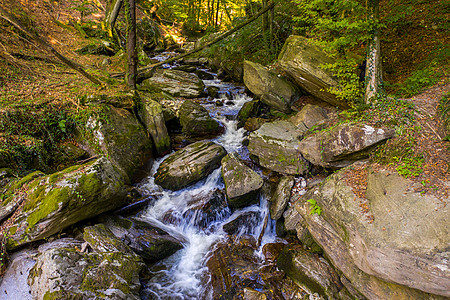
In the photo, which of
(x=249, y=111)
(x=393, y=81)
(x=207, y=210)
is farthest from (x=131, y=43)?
(x=393, y=81)

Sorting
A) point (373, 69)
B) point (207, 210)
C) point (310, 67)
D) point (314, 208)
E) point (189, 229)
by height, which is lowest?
point (189, 229)

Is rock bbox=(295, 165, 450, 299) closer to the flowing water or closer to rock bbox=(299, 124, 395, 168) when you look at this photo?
rock bbox=(299, 124, 395, 168)

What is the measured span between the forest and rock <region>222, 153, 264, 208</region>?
0.04m

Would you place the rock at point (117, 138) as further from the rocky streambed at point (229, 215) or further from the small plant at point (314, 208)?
the small plant at point (314, 208)

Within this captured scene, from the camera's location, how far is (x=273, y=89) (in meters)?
9.09

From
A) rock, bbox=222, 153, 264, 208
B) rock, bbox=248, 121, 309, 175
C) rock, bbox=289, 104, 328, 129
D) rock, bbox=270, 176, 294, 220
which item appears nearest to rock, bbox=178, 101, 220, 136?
rock, bbox=248, 121, 309, 175

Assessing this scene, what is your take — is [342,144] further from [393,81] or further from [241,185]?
[393,81]

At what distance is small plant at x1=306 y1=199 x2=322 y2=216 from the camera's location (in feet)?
15.1

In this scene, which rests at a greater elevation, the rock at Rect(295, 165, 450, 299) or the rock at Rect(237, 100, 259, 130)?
the rock at Rect(237, 100, 259, 130)

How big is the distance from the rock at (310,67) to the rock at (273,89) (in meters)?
0.86

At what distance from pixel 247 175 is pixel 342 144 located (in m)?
2.79

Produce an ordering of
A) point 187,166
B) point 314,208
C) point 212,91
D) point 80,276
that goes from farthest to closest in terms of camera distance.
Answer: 1. point 212,91
2. point 187,166
3. point 314,208
4. point 80,276

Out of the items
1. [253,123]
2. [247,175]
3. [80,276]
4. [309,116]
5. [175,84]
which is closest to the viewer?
[80,276]

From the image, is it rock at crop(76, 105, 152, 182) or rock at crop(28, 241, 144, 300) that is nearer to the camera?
rock at crop(28, 241, 144, 300)
